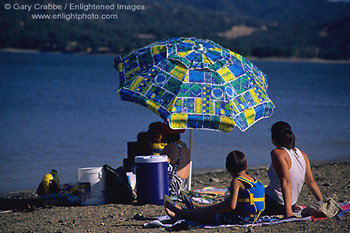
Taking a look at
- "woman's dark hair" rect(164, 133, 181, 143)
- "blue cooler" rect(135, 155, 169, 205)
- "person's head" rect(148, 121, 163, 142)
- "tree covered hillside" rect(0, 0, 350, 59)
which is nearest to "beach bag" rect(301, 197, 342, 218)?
"blue cooler" rect(135, 155, 169, 205)

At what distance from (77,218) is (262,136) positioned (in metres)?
7.99

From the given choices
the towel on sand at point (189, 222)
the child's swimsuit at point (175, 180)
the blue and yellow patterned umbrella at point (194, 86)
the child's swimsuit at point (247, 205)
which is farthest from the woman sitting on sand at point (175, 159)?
the child's swimsuit at point (247, 205)

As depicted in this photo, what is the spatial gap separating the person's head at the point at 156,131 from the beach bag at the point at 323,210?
6.34ft

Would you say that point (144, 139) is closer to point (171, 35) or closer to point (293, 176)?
point (293, 176)

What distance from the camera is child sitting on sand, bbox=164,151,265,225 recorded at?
14.5 ft

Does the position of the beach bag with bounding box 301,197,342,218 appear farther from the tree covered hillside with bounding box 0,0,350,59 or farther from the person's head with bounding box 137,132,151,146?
the tree covered hillside with bounding box 0,0,350,59

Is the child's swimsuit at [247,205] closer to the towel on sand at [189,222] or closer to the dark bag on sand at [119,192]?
the towel on sand at [189,222]

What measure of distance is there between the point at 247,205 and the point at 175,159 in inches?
55.7

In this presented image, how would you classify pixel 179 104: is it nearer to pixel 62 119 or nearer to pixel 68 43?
pixel 62 119

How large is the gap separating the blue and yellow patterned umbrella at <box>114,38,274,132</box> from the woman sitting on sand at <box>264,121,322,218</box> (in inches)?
20.8

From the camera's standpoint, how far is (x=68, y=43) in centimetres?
8344

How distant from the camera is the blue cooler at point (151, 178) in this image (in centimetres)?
525

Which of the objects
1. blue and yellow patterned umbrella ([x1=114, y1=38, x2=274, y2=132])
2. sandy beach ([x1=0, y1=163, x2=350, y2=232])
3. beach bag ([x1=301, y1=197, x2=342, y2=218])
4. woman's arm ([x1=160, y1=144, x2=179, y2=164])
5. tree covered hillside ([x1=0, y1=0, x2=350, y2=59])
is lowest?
sandy beach ([x1=0, y1=163, x2=350, y2=232])

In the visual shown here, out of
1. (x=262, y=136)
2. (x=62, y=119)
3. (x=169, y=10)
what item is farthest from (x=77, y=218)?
(x=169, y=10)
